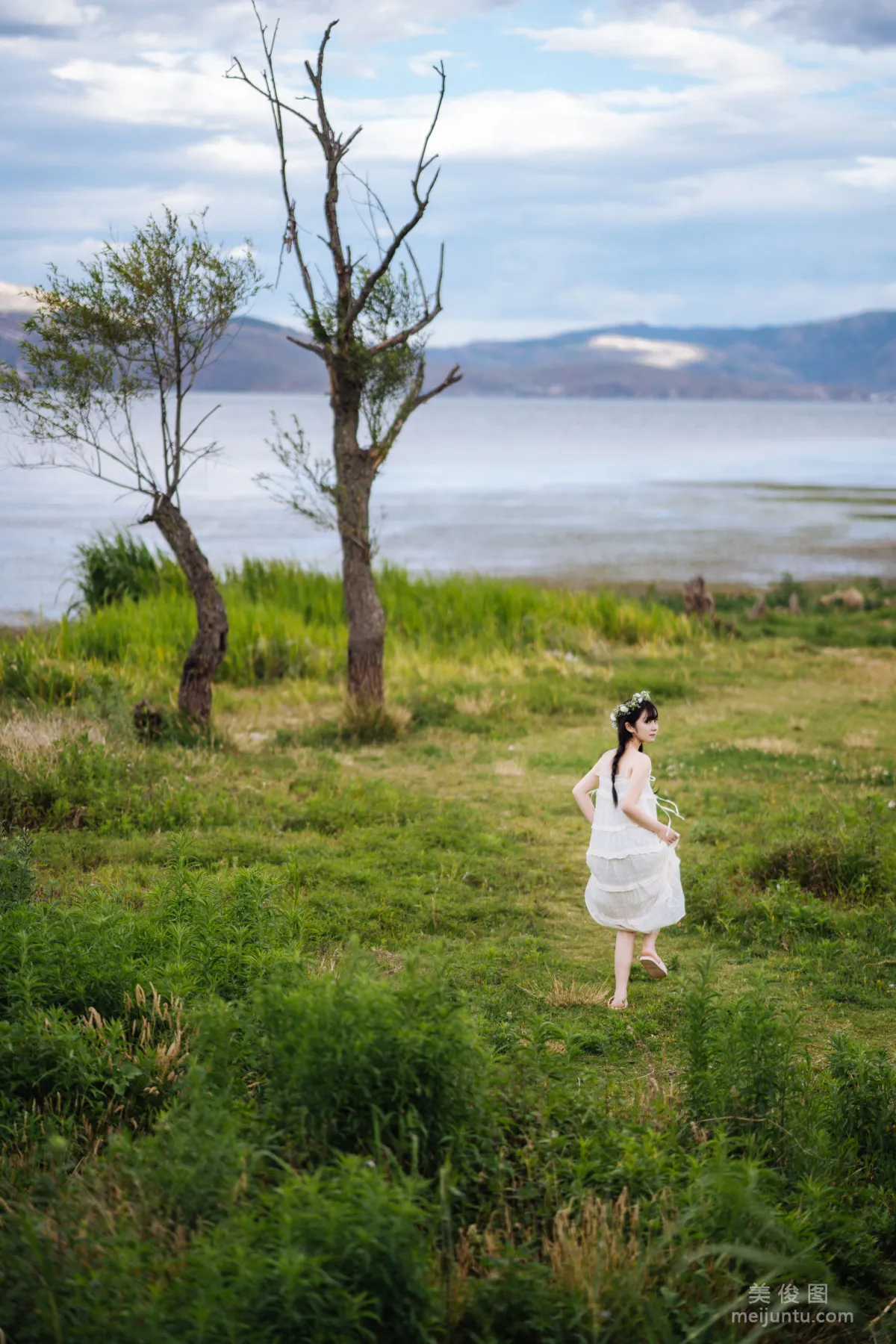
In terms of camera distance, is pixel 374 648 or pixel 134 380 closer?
pixel 134 380

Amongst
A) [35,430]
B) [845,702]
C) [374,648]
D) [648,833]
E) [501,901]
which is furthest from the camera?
[845,702]

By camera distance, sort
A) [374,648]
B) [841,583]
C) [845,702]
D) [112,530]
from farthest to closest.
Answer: [112,530], [841,583], [845,702], [374,648]

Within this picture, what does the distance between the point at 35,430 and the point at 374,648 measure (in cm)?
376

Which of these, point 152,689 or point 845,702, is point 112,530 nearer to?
point 152,689

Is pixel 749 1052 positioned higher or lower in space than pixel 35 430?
lower

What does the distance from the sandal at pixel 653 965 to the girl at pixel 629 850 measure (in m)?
0.04

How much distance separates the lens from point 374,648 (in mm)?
11602

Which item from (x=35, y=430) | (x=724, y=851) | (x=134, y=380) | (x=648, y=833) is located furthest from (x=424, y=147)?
(x=648, y=833)

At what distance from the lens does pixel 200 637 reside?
1064 cm

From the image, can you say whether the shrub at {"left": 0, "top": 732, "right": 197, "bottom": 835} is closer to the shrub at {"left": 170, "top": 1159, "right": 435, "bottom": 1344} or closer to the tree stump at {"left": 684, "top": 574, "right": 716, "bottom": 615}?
the shrub at {"left": 170, "top": 1159, "right": 435, "bottom": 1344}

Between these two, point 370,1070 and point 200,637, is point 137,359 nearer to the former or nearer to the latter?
point 200,637

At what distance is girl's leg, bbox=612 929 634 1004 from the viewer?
18.4 ft

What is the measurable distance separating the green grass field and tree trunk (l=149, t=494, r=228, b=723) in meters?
0.33

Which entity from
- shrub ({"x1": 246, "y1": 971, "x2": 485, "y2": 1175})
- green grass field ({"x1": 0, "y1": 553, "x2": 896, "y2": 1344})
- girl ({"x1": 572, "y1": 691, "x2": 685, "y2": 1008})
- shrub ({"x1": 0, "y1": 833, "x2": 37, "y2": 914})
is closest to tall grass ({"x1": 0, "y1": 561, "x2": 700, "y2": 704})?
green grass field ({"x1": 0, "y1": 553, "x2": 896, "y2": 1344})
